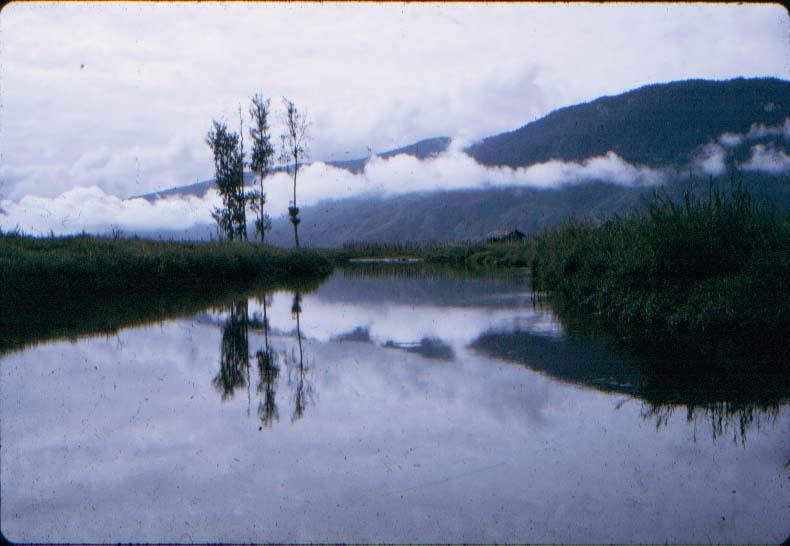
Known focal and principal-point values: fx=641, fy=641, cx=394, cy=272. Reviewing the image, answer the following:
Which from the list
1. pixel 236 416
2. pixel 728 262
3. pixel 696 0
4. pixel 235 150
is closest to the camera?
pixel 696 0

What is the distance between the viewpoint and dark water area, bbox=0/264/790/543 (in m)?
3.92

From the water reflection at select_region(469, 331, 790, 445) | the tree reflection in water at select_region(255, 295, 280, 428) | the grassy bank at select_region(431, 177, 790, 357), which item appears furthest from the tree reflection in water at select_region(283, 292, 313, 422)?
the grassy bank at select_region(431, 177, 790, 357)

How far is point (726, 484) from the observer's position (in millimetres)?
4426

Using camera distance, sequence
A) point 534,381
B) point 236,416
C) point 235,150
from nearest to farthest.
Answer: point 236,416 < point 534,381 < point 235,150

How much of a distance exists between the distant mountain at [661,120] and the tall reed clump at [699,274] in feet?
409

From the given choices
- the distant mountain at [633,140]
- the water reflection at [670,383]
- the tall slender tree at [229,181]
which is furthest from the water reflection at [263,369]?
the distant mountain at [633,140]

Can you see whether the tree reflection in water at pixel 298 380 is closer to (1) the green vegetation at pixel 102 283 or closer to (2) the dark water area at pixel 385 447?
(2) the dark water area at pixel 385 447

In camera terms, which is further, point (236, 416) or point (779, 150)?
point (779, 150)

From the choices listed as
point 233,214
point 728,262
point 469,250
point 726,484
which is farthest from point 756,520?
point 469,250

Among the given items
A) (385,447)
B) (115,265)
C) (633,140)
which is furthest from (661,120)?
(385,447)

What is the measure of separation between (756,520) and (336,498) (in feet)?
8.61

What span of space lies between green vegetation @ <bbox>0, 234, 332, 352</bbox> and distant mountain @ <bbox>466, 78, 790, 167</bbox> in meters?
123

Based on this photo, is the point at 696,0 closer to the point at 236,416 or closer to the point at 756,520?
the point at 756,520

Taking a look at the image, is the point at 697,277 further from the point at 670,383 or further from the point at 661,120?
the point at 661,120
